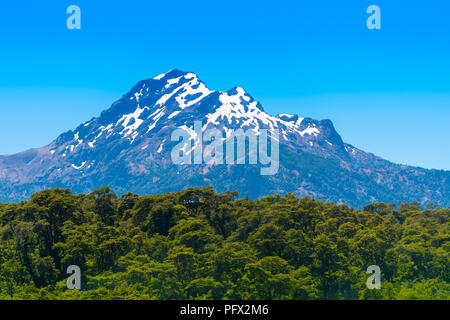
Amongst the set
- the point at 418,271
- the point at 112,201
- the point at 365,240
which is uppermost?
the point at 112,201

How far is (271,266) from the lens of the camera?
65188 mm

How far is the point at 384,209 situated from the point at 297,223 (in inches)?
1940

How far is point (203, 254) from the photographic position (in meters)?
68.4

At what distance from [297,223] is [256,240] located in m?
13.4

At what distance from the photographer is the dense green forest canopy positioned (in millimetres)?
63312

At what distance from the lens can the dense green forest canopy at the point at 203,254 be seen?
63312 millimetres

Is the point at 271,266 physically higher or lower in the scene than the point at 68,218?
lower

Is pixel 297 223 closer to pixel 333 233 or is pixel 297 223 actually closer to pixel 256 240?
pixel 333 233

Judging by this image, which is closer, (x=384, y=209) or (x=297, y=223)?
(x=297, y=223)
